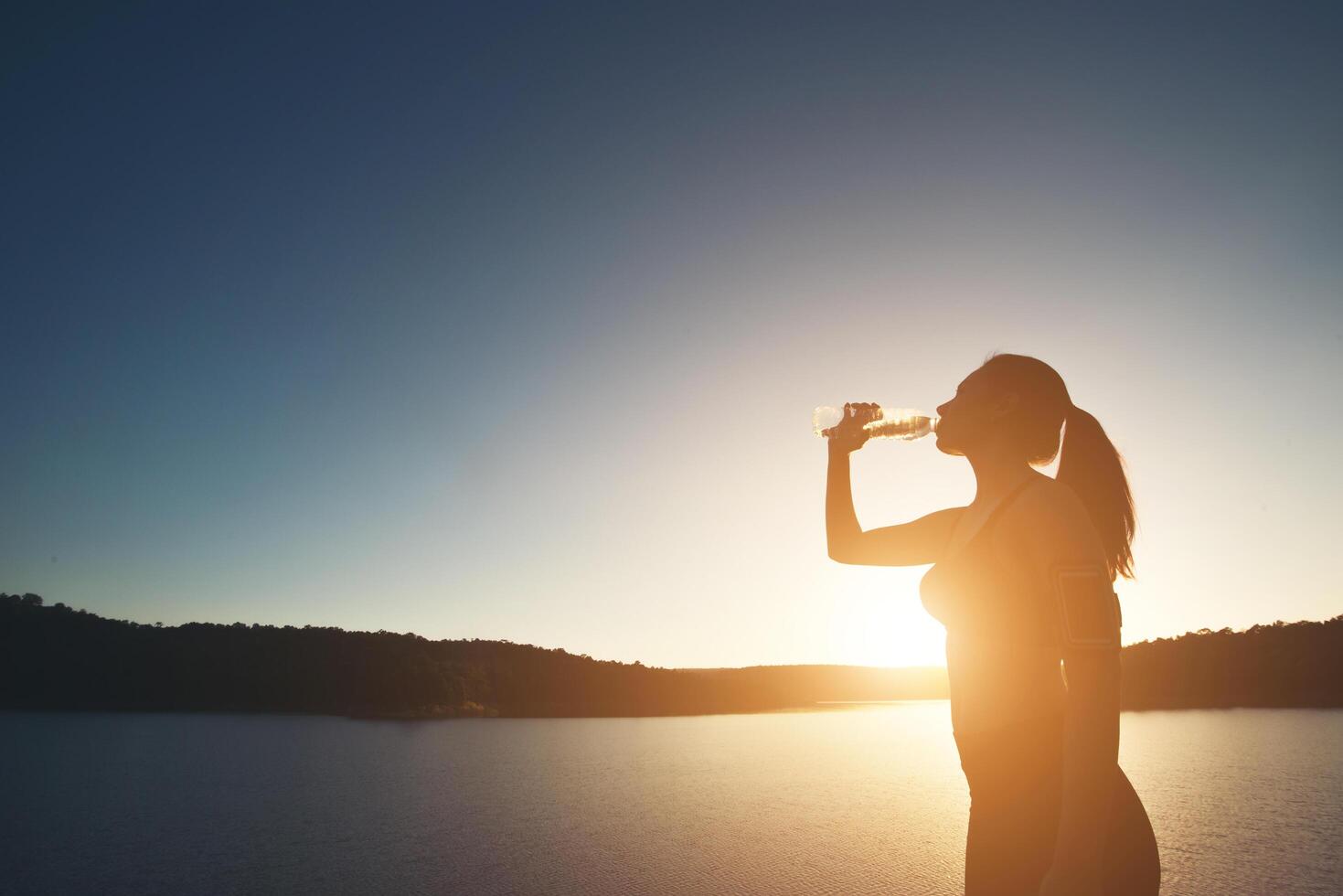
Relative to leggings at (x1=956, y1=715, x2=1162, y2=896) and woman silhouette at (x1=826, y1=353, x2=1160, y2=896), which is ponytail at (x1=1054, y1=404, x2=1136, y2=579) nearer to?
woman silhouette at (x1=826, y1=353, x2=1160, y2=896)

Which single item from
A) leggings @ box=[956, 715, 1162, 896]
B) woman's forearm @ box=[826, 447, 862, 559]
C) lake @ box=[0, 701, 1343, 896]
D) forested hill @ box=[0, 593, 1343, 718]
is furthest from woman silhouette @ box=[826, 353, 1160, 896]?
forested hill @ box=[0, 593, 1343, 718]

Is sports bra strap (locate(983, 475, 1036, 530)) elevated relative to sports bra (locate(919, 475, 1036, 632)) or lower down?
elevated

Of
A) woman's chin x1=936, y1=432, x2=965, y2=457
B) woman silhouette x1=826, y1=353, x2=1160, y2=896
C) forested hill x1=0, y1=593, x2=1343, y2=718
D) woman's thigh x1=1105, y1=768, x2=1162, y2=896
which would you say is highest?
woman's chin x1=936, y1=432, x2=965, y2=457

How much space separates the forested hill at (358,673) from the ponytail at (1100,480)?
361 feet

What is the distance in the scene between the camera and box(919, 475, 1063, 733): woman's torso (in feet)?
4.55

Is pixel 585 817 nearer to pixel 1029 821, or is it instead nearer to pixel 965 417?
pixel 1029 821

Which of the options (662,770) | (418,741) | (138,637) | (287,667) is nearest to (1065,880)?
(662,770)

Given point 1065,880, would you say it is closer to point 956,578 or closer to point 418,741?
point 956,578

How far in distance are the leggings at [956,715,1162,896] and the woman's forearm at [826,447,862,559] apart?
2.57 feet

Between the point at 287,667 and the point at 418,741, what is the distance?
59.3m

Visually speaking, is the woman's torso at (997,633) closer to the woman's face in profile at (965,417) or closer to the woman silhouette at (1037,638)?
the woman silhouette at (1037,638)

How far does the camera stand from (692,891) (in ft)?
53.0

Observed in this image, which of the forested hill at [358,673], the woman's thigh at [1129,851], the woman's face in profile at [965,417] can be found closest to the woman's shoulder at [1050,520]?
the woman's face in profile at [965,417]

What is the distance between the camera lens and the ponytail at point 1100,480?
1.66 metres
